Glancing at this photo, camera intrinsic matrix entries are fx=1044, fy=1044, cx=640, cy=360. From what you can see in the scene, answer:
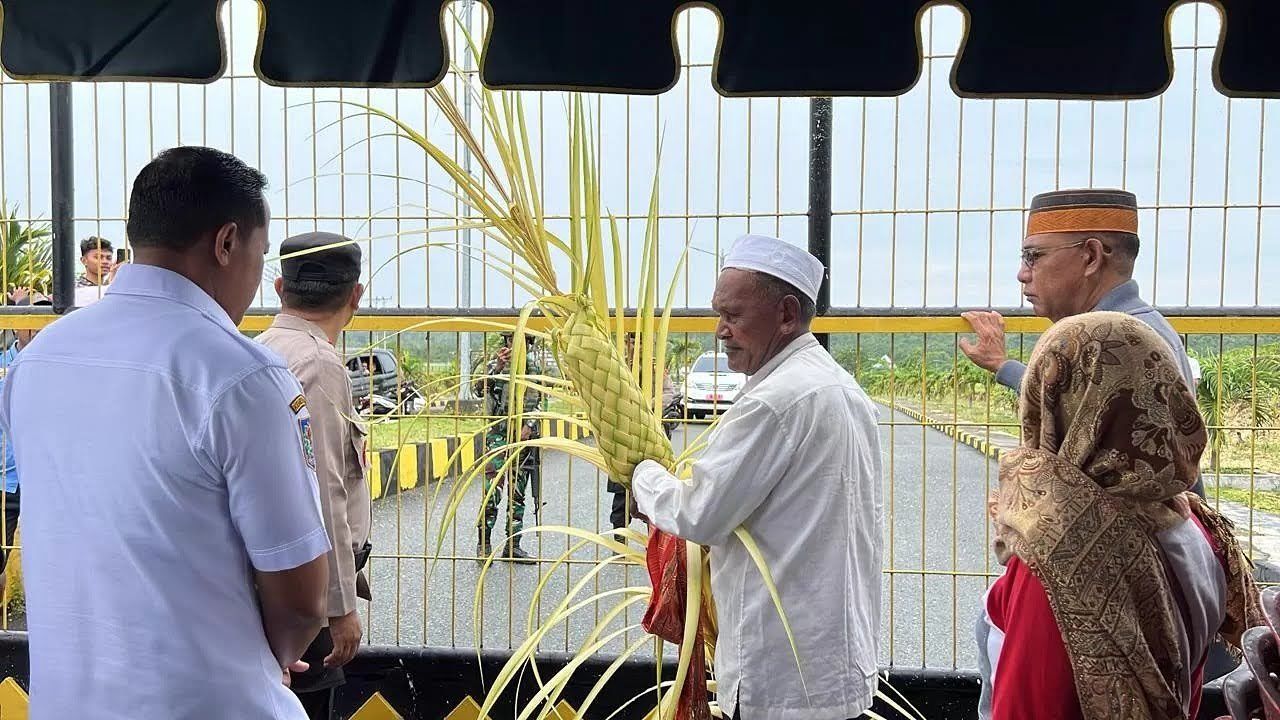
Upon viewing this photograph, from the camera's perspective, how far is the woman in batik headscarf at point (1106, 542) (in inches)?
70.0

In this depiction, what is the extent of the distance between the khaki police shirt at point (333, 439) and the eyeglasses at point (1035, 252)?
82.2 inches

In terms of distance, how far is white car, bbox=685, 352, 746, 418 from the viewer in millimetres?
3598

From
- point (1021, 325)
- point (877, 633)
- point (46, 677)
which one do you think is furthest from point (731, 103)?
point (46, 677)

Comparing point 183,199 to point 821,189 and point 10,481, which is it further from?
point 10,481

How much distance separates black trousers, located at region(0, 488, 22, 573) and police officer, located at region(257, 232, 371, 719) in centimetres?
177

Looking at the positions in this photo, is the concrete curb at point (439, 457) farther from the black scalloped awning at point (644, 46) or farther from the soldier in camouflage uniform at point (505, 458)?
the black scalloped awning at point (644, 46)

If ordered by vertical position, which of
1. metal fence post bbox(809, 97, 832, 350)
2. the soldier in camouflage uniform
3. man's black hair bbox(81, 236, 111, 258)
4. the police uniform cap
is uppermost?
metal fence post bbox(809, 97, 832, 350)

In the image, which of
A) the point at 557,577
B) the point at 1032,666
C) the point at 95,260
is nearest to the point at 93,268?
the point at 95,260

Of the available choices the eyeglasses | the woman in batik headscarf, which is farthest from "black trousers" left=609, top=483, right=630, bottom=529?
the woman in batik headscarf

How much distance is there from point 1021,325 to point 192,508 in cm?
277

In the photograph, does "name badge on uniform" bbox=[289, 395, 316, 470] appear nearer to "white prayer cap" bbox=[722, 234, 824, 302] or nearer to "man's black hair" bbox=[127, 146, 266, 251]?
"man's black hair" bbox=[127, 146, 266, 251]

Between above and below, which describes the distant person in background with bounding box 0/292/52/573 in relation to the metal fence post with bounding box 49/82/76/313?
below

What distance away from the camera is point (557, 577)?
199 inches

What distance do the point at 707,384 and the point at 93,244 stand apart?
2658 mm
